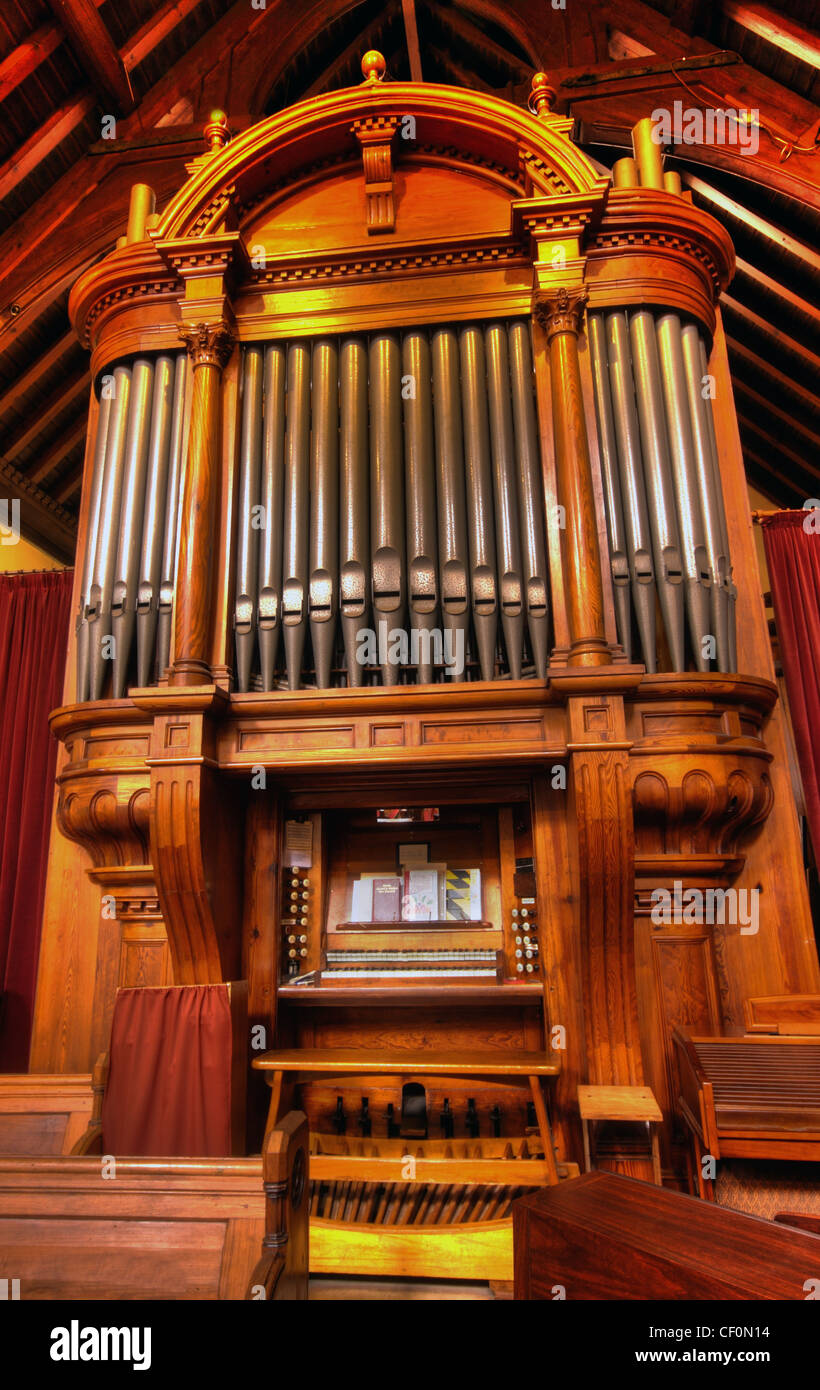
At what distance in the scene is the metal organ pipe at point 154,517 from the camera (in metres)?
4.30

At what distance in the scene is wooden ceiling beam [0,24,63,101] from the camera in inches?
211

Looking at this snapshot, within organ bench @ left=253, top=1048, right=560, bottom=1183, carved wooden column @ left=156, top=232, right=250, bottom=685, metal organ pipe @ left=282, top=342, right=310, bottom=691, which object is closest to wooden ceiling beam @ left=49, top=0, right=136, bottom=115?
carved wooden column @ left=156, top=232, right=250, bottom=685

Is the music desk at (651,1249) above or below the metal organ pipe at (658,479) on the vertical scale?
below

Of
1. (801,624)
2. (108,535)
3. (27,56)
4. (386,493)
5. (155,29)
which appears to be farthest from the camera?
(155,29)

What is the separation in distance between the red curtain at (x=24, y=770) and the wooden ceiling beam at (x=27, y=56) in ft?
10.7

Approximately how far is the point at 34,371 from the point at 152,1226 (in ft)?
23.1

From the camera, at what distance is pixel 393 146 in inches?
194

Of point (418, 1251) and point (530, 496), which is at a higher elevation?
point (530, 496)

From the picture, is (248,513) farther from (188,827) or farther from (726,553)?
(726,553)

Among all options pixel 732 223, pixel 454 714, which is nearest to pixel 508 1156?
pixel 454 714

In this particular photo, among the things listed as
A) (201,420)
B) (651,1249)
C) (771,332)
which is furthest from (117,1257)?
(771,332)

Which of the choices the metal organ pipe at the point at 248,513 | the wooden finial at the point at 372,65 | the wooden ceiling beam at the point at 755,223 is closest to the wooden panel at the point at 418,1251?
the metal organ pipe at the point at 248,513

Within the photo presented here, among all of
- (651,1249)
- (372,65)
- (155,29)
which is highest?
(155,29)

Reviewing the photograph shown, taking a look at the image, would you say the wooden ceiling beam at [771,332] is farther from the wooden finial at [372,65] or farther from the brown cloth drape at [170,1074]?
the brown cloth drape at [170,1074]
